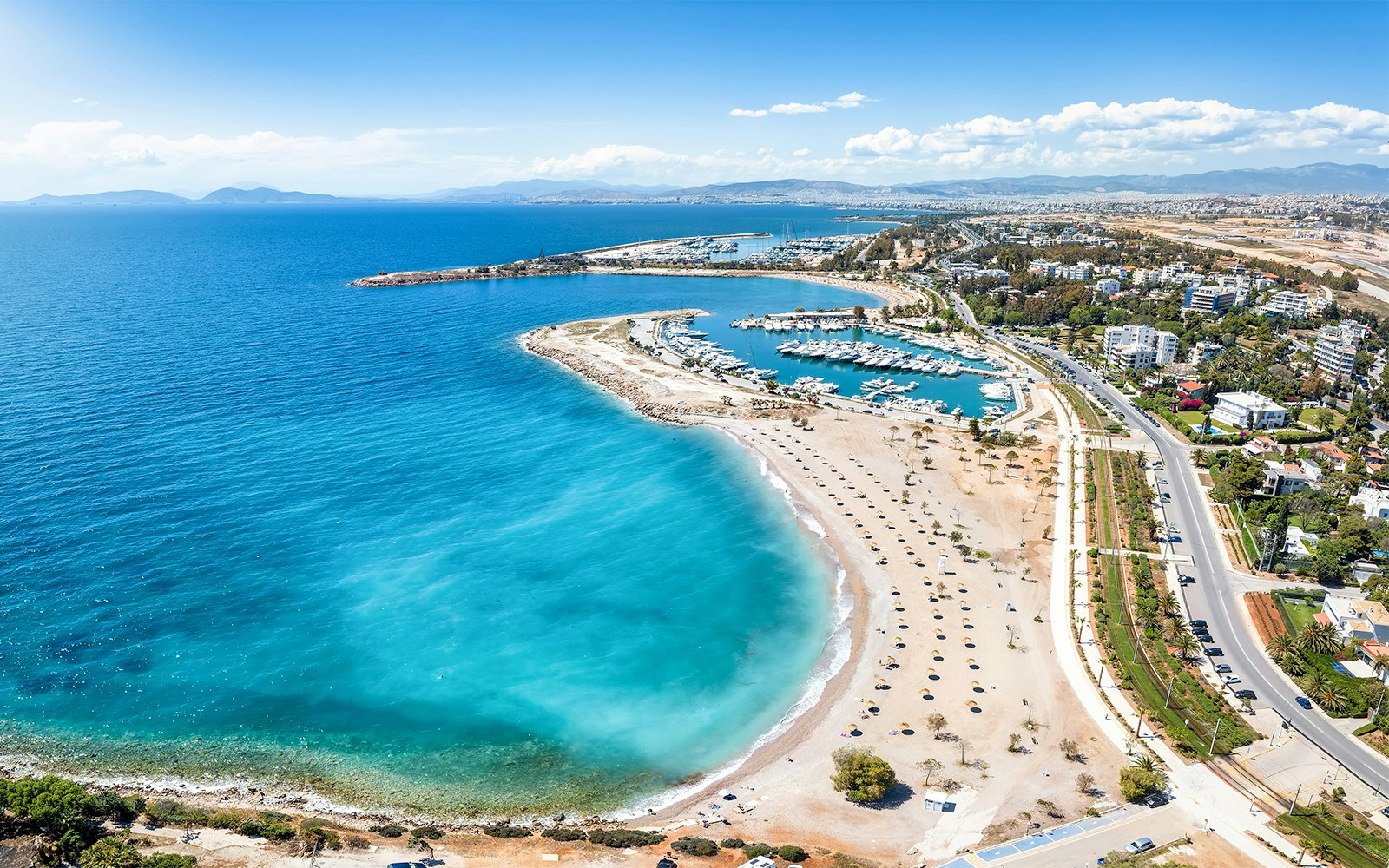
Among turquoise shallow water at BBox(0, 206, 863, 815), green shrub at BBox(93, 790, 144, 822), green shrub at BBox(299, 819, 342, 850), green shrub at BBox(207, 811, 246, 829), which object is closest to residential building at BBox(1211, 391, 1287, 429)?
turquoise shallow water at BBox(0, 206, 863, 815)

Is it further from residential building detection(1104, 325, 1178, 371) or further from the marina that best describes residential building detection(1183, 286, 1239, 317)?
the marina

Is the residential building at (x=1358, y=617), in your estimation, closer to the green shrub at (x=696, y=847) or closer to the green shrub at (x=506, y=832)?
the green shrub at (x=696, y=847)

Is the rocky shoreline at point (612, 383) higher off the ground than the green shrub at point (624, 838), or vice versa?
the rocky shoreline at point (612, 383)

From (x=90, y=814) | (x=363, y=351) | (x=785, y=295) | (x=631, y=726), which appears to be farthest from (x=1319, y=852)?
(x=785, y=295)

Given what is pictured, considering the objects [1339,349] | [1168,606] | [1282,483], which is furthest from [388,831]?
[1339,349]

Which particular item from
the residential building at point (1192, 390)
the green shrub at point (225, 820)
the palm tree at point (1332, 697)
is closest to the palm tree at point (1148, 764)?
the palm tree at point (1332, 697)

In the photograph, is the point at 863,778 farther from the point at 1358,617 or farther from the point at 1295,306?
the point at 1295,306

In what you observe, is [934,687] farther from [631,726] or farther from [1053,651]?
[631,726]

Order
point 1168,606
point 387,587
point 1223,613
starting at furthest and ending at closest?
point 387,587
point 1223,613
point 1168,606
